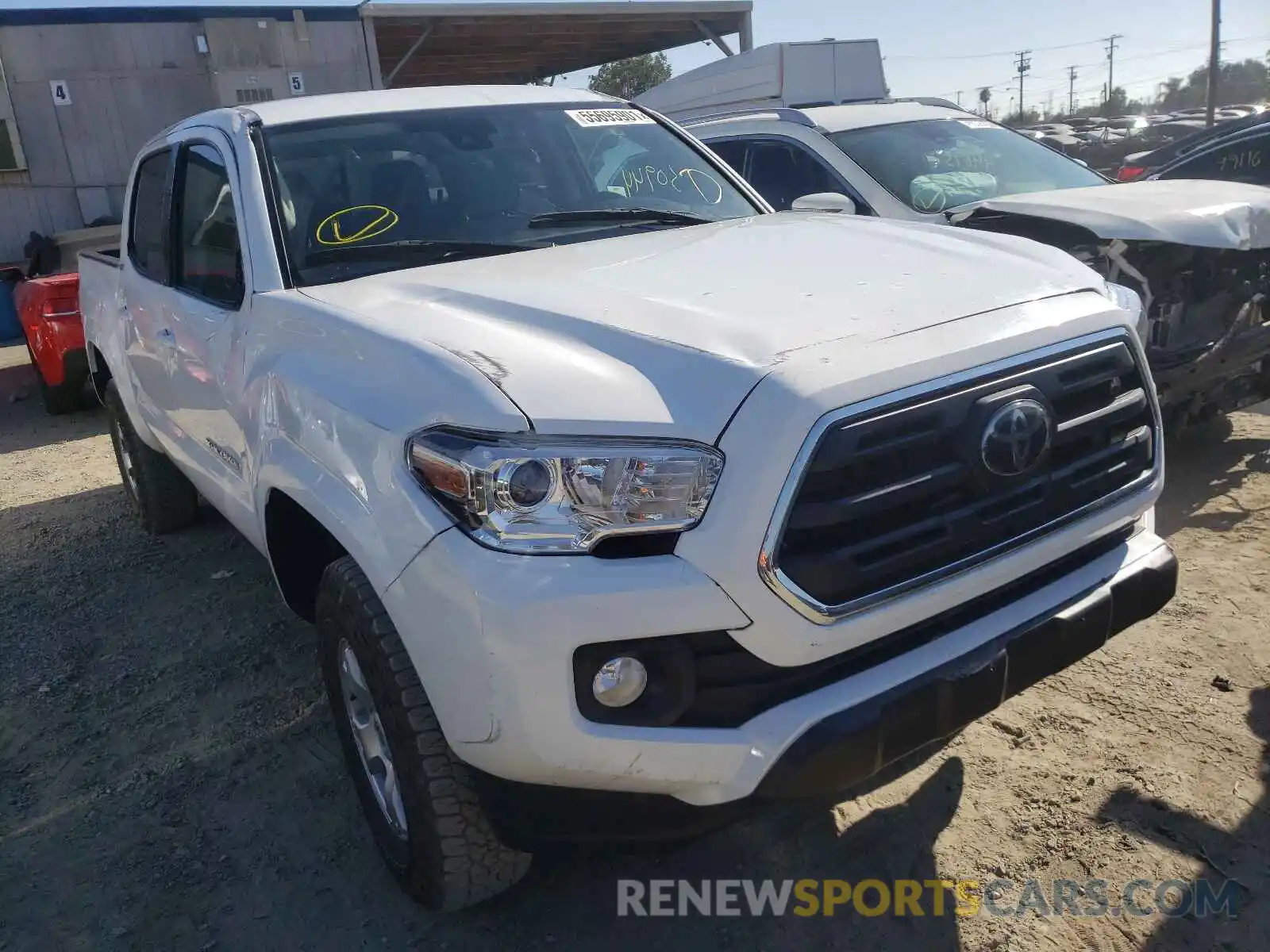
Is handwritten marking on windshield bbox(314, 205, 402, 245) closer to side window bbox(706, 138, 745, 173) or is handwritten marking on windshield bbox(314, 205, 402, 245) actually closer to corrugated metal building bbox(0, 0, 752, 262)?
side window bbox(706, 138, 745, 173)

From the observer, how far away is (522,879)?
8.23 ft

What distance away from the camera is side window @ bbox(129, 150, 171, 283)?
3848 mm

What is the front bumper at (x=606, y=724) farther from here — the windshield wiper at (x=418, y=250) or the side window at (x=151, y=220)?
the side window at (x=151, y=220)

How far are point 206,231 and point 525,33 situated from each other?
50.6 feet

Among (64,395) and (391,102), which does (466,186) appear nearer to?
(391,102)

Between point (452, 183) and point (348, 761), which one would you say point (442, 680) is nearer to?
point (348, 761)

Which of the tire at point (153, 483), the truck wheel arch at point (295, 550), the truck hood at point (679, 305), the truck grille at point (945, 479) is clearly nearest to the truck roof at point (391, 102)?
the truck hood at point (679, 305)

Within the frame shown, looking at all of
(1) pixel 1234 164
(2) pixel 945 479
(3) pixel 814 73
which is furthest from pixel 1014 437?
(3) pixel 814 73

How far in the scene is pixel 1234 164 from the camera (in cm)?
721

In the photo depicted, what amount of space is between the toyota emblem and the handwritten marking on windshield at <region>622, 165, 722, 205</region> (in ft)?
6.17

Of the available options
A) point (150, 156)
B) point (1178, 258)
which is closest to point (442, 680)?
point (150, 156)

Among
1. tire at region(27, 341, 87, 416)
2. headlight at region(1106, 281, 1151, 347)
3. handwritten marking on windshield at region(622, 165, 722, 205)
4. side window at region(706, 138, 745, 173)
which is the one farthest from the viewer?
tire at region(27, 341, 87, 416)

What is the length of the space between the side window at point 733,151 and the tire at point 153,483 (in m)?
3.72

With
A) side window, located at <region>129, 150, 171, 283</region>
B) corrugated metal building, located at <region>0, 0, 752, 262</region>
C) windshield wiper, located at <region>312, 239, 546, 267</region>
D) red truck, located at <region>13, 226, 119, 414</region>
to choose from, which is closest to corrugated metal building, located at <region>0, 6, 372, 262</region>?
corrugated metal building, located at <region>0, 0, 752, 262</region>
